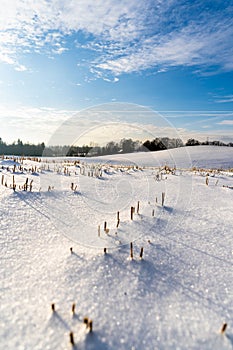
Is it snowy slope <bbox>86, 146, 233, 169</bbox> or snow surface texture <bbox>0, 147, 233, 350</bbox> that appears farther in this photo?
snowy slope <bbox>86, 146, 233, 169</bbox>

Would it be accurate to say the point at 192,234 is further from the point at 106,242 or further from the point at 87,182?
the point at 87,182

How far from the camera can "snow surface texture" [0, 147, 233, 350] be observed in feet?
5.92

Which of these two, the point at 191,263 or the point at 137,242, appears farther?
the point at 137,242

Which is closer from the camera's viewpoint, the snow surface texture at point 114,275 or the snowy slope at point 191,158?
the snow surface texture at point 114,275

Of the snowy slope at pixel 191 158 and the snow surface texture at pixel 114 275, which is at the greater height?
the snowy slope at pixel 191 158

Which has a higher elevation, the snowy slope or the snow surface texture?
the snowy slope

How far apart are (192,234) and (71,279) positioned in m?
1.88

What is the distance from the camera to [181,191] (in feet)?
18.2

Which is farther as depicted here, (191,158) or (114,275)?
(191,158)

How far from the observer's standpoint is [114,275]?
7.85ft

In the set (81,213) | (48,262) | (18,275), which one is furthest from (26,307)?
(81,213)

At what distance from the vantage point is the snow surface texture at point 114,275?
181cm

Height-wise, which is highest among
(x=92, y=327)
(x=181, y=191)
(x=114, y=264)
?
(x=181, y=191)

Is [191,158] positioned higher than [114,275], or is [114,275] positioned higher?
[191,158]
